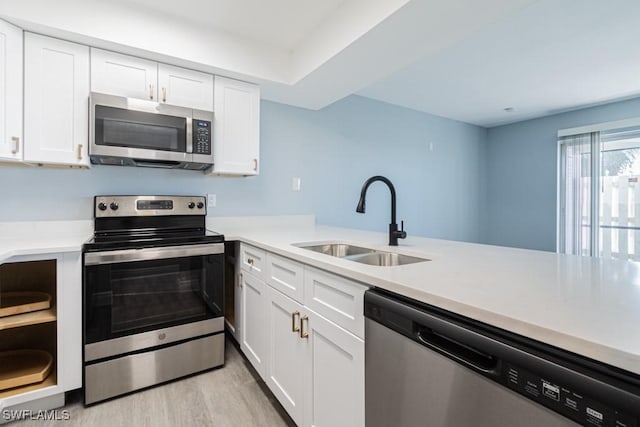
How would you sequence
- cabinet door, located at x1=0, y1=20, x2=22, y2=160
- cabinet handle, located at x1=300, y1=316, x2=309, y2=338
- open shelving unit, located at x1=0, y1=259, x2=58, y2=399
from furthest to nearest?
1. open shelving unit, located at x1=0, y1=259, x2=58, y2=399
2. cabinet door, located at x1=0, y1=20, x2=22, y2=160
3. cabinet handle, located at x1=300, y1=316, x2=309, y2=338

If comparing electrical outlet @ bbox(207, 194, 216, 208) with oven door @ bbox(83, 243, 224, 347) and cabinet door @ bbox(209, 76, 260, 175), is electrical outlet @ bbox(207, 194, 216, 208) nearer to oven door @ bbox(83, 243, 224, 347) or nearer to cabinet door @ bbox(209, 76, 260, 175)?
cabinet door @ bbox(209, 76, 260, 175)

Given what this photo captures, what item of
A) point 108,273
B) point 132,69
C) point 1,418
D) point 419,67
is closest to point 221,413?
point 108,273

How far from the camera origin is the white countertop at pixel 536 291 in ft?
1.82

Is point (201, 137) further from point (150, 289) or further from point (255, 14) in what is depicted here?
point (150, 289)

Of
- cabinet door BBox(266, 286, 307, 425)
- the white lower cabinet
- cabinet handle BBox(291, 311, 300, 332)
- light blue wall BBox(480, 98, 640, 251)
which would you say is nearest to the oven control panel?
the white lower cabinet

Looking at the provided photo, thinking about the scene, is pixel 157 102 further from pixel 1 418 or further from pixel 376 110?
pixel 376 110

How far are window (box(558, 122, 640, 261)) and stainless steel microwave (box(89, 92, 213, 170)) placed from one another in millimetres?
4491

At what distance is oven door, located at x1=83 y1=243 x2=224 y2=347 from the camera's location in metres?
1.69

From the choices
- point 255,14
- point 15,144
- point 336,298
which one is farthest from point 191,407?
point 255,14

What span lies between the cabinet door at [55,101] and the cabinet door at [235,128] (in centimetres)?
80

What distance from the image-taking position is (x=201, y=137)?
221 cm

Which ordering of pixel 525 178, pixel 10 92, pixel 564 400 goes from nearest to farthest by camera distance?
pixel 564 400
pixel 10 92
pixel 525 178

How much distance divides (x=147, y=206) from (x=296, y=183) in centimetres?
135

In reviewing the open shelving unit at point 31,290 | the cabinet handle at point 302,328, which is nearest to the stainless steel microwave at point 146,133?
the open shelving unit at point 31,290
